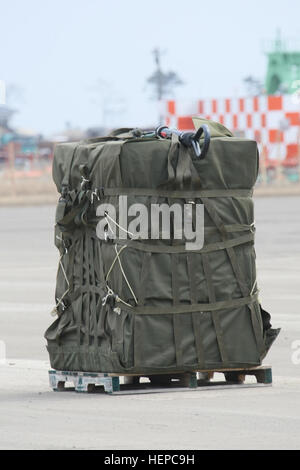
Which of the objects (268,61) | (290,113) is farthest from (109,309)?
(268,61)

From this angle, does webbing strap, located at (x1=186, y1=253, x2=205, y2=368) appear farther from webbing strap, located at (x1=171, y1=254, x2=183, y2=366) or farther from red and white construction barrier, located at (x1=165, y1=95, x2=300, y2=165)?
red and white construction barrier, located at (x1=165, y1=95, x2=300, y2=165)

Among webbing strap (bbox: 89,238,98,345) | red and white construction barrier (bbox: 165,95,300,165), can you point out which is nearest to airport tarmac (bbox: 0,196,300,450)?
webbing strap (bbox: 89,238,98,345)

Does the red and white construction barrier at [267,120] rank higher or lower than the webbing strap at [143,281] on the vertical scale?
lower

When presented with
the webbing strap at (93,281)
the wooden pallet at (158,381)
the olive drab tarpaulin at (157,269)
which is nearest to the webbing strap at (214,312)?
the olive drab tarpaulin at (157,269)

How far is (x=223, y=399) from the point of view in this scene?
796 cm

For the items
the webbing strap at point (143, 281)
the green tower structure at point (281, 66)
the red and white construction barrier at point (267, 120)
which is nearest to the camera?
the webbing strap at point (143, 281)

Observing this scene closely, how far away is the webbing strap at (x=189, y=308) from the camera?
800 cm

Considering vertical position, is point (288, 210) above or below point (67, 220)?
below

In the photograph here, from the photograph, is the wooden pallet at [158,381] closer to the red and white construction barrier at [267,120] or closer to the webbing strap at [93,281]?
the webbing strap at [93,281]

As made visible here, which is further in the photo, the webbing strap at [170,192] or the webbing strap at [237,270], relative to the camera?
the webbing strap at [237,270]

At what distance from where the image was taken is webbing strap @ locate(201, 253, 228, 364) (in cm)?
812

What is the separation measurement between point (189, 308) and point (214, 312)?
0.49ft

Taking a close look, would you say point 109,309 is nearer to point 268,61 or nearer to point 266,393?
point 266,393

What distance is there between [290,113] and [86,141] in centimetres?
4167
